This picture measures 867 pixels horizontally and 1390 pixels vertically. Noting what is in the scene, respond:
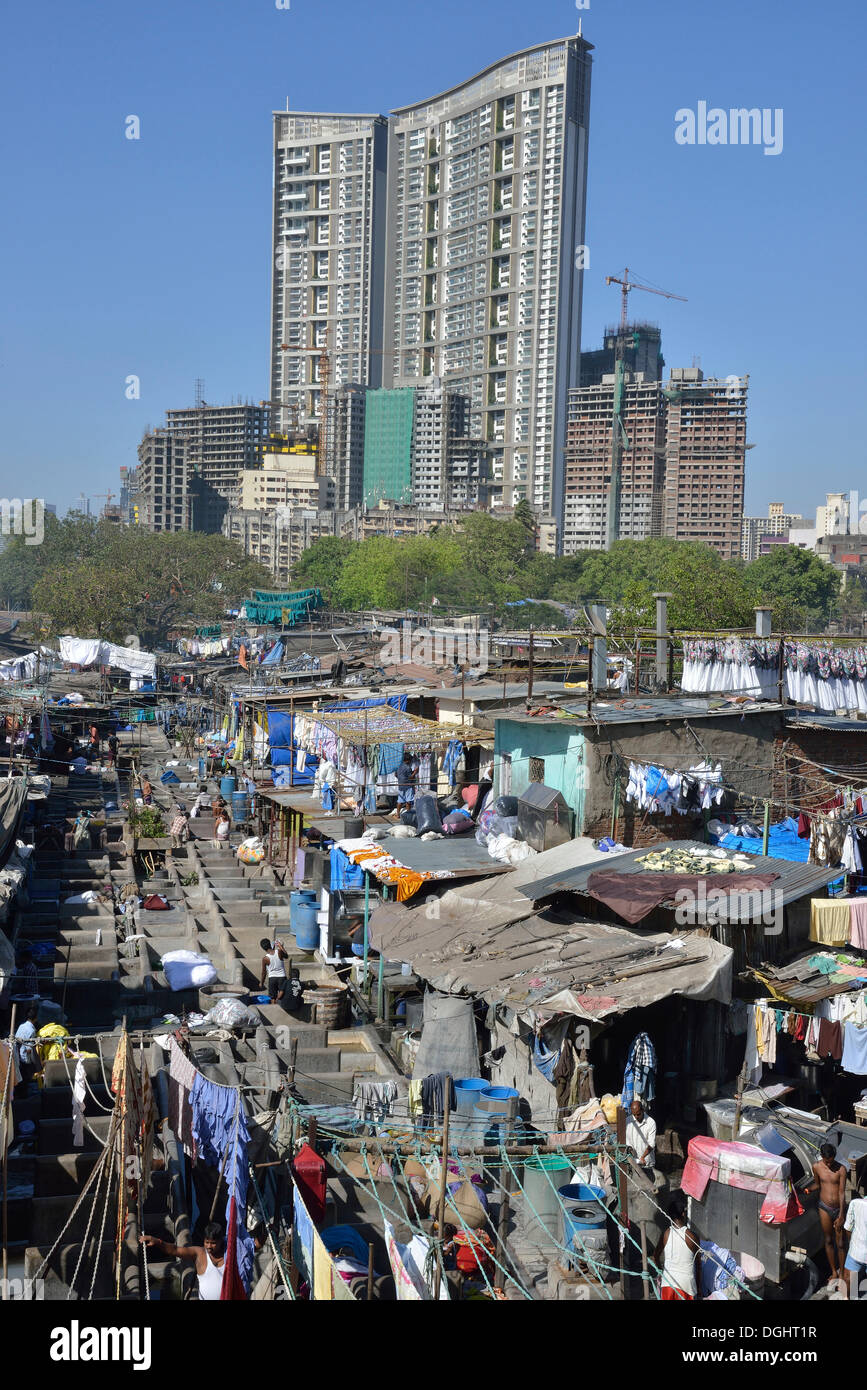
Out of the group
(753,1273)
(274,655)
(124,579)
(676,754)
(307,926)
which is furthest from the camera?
(124,579)

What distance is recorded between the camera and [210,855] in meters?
23.0

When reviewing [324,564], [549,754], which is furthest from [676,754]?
[324,564]

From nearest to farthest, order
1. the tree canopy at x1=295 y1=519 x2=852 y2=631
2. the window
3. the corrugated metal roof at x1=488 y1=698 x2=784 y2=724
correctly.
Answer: the corrugated metal roof at x1=488 y1=698 x2=784 y2=724, the window, the tree canopy at x1=295 y1=519 x2=852 y2=631

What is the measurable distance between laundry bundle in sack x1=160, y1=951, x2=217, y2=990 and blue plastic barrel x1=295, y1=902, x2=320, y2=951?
7.03ft

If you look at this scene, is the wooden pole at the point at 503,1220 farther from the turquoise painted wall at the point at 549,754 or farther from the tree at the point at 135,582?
the tree at the point at 135,582

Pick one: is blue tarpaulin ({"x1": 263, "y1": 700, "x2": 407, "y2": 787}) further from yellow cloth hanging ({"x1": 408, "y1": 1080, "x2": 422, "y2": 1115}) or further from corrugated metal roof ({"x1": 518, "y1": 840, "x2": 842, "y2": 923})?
yellow cloth hanging ({"x1": 408, "y1": 1080, "x2": 422, "y2": 1115})

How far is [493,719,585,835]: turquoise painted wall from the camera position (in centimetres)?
1416

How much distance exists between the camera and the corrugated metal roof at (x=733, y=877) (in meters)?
11.0

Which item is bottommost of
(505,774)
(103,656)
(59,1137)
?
(59,1137)

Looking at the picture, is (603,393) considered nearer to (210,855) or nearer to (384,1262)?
(210,855)

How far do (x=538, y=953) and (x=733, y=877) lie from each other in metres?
2.00

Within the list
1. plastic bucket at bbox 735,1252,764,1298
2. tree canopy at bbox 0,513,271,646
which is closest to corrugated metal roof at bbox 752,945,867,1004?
plastic bucket at bbox 735,1252,764,1298

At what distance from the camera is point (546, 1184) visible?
8633mm

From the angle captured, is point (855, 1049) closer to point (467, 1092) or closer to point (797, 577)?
point (467, 1092)
